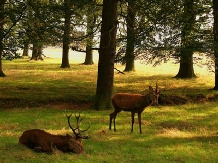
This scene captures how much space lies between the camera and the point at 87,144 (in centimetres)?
969

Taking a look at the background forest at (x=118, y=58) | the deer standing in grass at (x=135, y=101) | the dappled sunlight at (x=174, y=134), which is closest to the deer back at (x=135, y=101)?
the deer standing in grass at (x=135, y=101)

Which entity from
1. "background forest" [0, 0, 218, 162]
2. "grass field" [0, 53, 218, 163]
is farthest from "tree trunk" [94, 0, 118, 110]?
"grass field" [0, 53, 218, 163]

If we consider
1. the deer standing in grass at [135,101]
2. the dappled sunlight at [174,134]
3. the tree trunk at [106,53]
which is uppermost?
the tree trunk at [106,53]

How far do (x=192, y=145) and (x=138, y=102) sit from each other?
2.22 meters

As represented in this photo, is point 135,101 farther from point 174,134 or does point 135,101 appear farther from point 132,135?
point 174,134

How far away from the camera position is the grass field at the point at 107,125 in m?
8.77

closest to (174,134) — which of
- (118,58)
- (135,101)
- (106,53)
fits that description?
(135,101)

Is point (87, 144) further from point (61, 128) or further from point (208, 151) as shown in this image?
point (208, 151)

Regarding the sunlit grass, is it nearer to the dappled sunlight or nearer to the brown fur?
the dappled sunlight

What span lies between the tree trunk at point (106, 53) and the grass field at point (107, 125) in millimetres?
936

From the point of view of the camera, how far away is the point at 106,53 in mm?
16109

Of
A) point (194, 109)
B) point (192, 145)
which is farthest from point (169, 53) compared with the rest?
point (192, 145)

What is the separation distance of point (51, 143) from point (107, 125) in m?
4.47

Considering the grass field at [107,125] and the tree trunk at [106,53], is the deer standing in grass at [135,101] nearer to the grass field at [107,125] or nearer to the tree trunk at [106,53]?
the grass field at [107,125]
